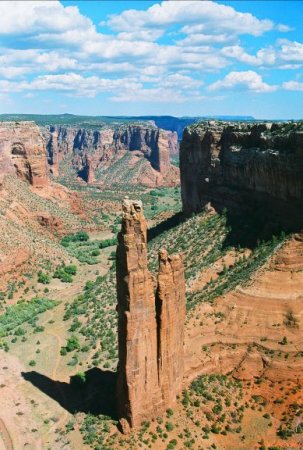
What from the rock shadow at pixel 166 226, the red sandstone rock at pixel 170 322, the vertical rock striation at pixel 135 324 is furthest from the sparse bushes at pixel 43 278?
the vertical rock striation at pixel 135 324

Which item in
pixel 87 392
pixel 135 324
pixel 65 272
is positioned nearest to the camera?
pixel 135 324

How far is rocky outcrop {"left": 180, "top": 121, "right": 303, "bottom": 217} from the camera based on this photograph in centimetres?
5719

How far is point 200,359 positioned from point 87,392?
11.4m

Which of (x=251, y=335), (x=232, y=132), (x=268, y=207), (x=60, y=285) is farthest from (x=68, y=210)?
(x=251, y=335)

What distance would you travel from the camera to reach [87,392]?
50625mm

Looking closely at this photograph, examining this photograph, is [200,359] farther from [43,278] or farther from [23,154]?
[23,154]

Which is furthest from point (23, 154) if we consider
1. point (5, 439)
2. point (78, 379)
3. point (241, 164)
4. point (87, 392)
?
point (5, 439)

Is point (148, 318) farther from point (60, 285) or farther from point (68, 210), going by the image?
point (68, 210)

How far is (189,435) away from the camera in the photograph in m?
42.6

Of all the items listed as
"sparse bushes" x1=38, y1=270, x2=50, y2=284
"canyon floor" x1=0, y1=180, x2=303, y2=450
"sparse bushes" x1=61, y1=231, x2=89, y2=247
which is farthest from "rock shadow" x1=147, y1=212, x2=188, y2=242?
"sparse bushes" x1=61, y1=231, x2=89, y2=247

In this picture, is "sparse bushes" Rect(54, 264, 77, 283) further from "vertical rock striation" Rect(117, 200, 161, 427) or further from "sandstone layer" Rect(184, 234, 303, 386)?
"vertical rock striation" Rect(117, 200, 161, 427)

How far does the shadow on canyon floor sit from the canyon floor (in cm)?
14

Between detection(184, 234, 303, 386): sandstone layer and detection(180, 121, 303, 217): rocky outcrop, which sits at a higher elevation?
detection(180, 121, 303, 217): rocky outcrop

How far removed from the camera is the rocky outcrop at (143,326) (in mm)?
40219
